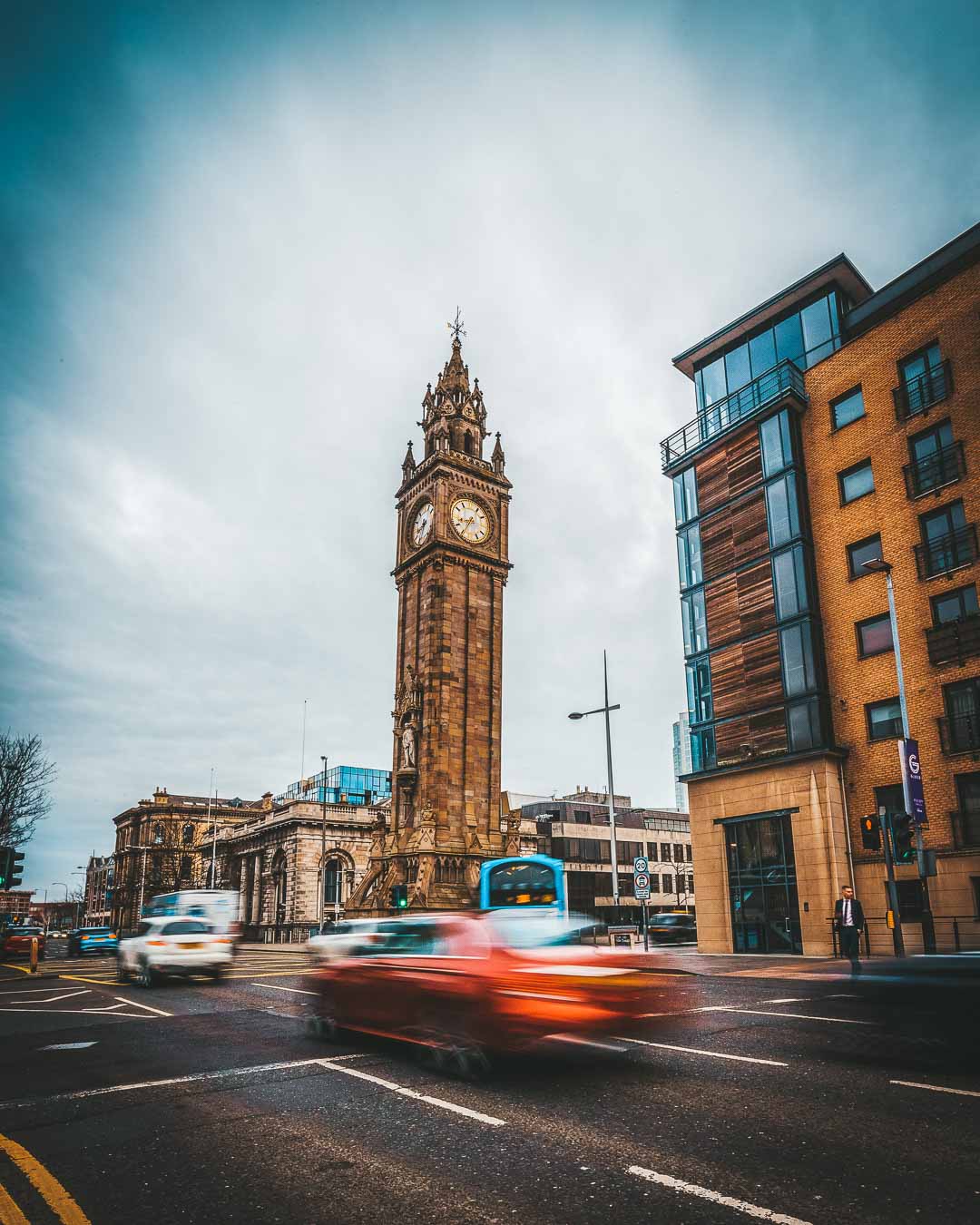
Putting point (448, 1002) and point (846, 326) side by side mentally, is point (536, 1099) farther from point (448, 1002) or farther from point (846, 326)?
point (846, 326)

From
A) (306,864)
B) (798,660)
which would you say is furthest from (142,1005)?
(306,864)

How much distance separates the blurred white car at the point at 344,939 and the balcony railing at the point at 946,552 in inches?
910

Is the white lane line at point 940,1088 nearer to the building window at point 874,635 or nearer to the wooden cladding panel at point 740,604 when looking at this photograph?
the building window at point 874,635

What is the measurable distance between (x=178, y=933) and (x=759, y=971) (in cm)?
1414

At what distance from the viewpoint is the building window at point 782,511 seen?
30625 mm

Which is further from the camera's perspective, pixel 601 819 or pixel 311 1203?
pixel 601 819

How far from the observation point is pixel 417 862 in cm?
4106

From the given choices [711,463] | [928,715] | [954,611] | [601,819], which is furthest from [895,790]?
[601,819]

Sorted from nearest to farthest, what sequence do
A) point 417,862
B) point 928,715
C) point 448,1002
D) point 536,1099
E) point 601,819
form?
point 536,1099, point 448,1002, point 928,715, point 417,862, point 601,819

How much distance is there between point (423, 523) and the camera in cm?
5059

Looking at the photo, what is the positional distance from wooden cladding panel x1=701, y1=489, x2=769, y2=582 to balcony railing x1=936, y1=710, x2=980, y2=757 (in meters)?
9.24

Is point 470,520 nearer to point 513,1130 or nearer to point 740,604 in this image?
point 740,604

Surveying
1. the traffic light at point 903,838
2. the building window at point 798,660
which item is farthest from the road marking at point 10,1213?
the building window at point 798,660

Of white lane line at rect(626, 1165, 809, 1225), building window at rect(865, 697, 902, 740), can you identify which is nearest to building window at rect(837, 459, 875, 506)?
building window at rect(865, 697, 902, 740)
